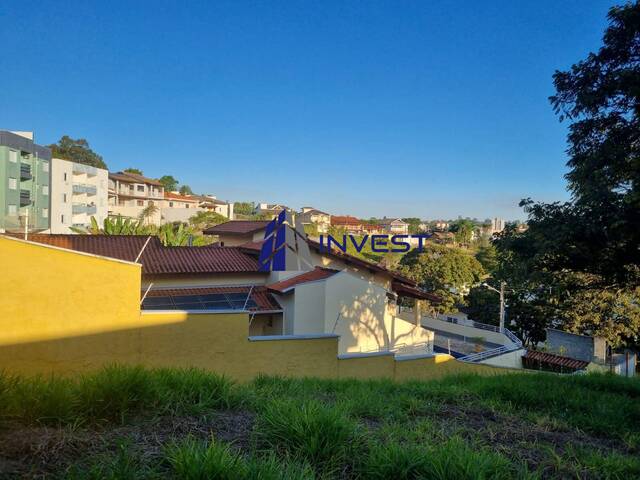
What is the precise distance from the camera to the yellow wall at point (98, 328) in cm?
670

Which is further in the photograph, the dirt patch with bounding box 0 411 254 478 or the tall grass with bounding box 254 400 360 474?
the tall grass with bounding box 254 400 360 474

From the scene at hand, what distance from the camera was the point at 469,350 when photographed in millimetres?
24734

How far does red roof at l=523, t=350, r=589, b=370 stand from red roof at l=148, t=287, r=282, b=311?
14.9 meters

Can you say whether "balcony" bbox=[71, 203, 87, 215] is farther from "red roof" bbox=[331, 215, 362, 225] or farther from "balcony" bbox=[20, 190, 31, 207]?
"red roof" bbox=[331, 215, 362, 225]

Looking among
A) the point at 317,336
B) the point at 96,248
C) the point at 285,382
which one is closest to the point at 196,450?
the point at 285,382

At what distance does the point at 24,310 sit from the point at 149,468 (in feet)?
16.6

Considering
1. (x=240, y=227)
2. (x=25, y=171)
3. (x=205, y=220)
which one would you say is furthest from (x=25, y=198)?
(x=240, y=227)

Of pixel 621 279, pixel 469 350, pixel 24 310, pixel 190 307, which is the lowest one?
pixel 469 350

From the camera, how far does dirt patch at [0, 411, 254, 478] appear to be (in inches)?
127

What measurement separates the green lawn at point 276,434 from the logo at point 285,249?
41.5ft

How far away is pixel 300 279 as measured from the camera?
55.3 feet

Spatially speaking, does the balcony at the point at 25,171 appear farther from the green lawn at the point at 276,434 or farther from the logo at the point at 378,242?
the green lawn at the point at 276,434

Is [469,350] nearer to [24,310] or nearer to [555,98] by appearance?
[555,98]

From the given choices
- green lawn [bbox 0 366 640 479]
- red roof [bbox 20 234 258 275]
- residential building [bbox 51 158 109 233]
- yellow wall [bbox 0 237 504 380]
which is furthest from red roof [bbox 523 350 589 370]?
residential building [bbox 51 158 109 233]
